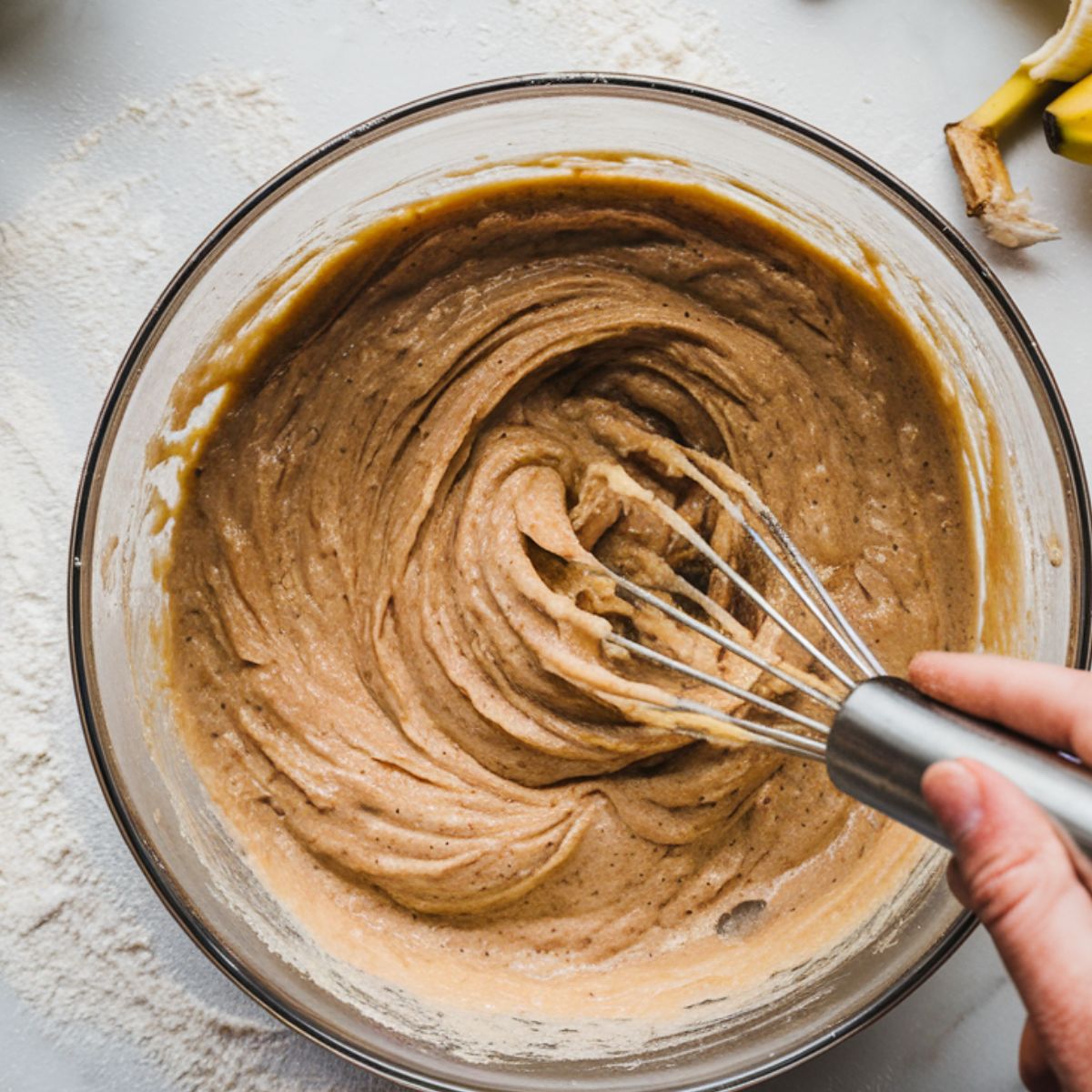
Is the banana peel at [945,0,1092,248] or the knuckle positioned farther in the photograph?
the banana peel at [945,0,1092,248]

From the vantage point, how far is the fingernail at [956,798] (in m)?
1.15

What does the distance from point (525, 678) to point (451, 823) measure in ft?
0.94

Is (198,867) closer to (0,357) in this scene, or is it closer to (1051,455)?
(0,357)

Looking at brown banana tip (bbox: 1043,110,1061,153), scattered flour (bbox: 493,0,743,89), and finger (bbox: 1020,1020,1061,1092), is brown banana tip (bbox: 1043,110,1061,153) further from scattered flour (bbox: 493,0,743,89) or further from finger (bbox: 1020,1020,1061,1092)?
finger (bbox: 1020,1020,1061,1092)

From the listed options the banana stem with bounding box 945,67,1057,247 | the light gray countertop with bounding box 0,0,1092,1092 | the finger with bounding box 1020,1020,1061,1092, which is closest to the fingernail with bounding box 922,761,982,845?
the finger with bounding box 1020,1020,1061,1092

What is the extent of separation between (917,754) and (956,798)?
0.35 feet

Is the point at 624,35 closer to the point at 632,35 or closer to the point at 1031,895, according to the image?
the point at 632,35

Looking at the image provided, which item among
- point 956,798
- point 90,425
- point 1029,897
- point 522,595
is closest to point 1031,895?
point 1029,897

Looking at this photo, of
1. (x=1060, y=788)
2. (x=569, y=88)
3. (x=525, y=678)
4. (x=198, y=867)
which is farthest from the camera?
(x=525, y=678)

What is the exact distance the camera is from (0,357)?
1991 millimetres

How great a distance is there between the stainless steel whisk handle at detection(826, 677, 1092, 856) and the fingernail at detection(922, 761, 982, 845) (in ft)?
0.19

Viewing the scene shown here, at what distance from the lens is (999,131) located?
1982mm

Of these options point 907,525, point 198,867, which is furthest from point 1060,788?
point 198,867

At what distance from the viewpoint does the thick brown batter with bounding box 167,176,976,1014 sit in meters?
1.92
